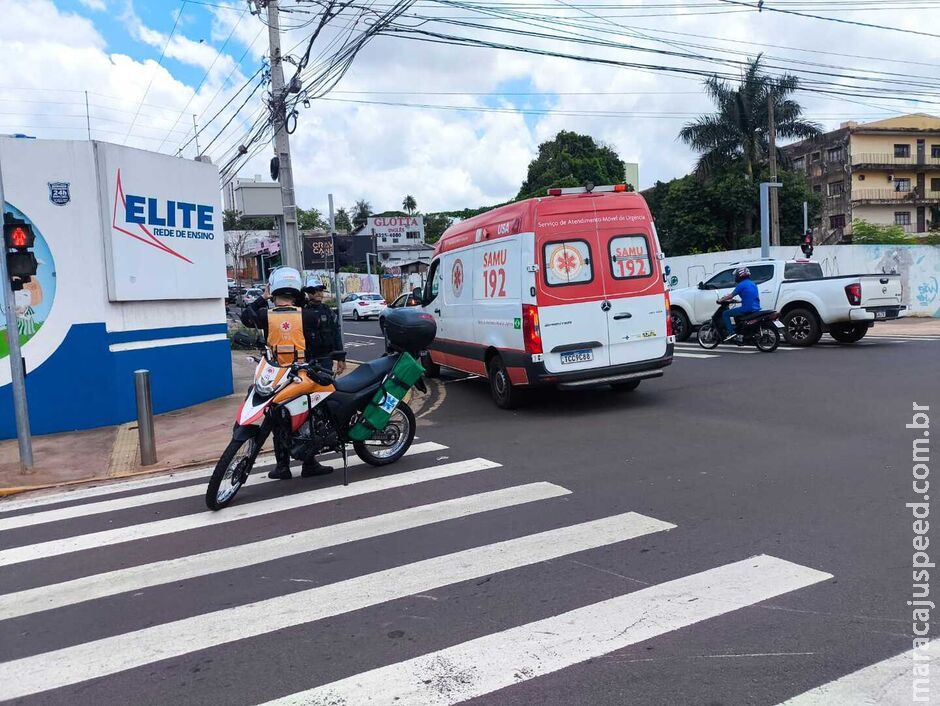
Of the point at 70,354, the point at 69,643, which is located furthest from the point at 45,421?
the point at 69,643

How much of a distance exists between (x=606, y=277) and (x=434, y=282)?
4058 millimetres

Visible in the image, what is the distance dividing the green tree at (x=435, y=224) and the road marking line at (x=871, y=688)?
81.2 meters

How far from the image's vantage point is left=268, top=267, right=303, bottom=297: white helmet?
711 cm

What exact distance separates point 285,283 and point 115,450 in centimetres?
382

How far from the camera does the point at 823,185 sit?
161 ft

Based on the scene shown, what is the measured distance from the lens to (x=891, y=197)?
156 feet

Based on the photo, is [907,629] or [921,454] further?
[921,454]

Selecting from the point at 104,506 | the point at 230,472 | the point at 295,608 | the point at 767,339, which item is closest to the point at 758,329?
the point at 767,339

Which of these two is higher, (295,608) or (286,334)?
(286,334)

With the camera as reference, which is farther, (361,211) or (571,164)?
(361,211)

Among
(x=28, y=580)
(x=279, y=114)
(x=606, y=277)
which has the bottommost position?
(x=28, y=580)

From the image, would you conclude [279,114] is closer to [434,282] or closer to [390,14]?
[390,14]

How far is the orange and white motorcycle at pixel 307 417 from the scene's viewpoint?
6.29 metres

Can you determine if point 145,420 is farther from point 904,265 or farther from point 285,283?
point 904,265
